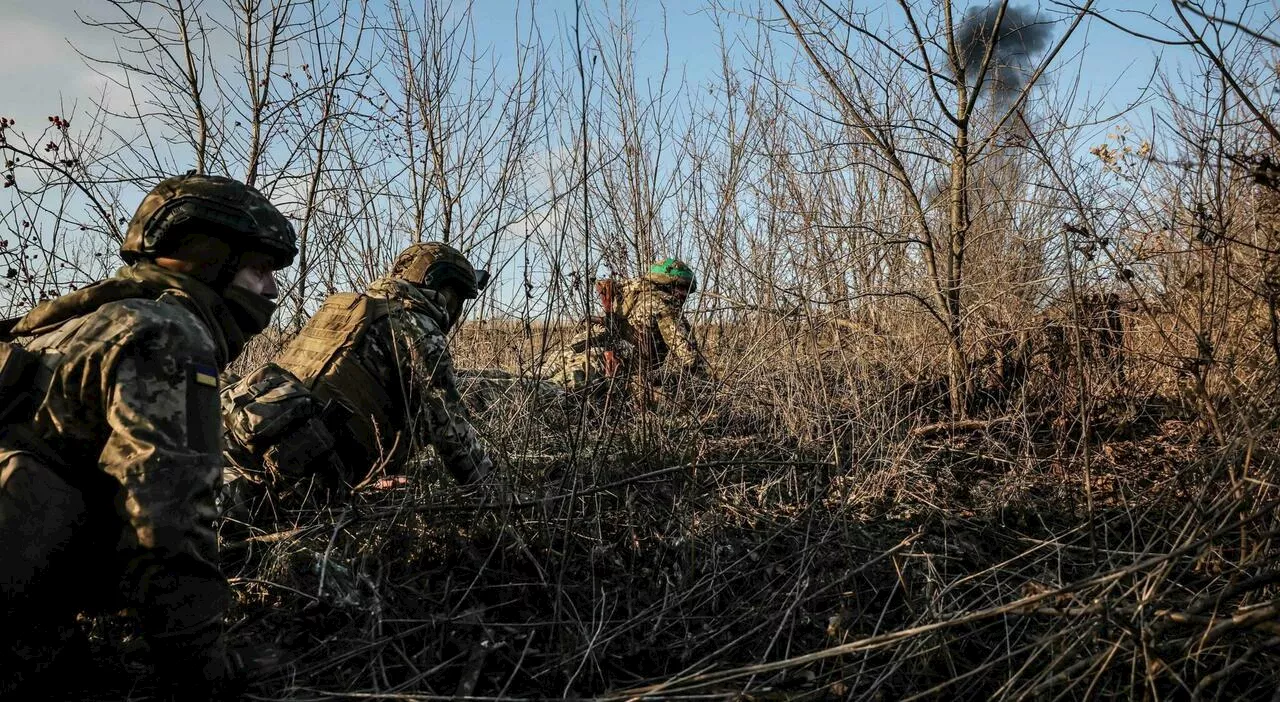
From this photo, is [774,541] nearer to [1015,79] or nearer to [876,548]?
[876,548]

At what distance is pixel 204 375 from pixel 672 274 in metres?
3.04

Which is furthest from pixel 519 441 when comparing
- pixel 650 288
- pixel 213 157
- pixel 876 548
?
pixel 213 157

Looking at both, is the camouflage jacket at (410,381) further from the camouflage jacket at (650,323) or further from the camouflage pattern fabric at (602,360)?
the camouflage jacket at (650,323)

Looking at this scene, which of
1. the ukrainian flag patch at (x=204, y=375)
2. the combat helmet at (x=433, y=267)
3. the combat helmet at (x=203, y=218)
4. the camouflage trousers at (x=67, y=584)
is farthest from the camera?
the combat helmet at (x=433, y=267)

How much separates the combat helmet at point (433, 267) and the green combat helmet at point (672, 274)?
40.5 inches

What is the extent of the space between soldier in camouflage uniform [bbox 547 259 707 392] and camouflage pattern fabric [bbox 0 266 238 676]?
100 cm

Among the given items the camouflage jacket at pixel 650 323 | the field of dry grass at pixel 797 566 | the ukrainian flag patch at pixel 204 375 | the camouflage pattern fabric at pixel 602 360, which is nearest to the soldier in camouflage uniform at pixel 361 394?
the field of dry grass at pixel 797 566

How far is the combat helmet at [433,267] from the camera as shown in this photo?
3.90 meters

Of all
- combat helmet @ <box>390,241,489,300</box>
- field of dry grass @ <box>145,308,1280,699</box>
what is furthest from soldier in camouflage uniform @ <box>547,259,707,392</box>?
combat helmet @ <box>390,241,489,300</box>

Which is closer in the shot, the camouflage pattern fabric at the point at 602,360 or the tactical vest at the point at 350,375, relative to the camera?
the camouflage pattern fabric at the point at 602,360

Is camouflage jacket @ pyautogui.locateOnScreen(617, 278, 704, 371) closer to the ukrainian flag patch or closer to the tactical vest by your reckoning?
the tactical vest

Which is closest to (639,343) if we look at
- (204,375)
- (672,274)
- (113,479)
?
(672,274)

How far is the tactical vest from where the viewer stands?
354cm

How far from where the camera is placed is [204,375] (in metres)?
1.87
